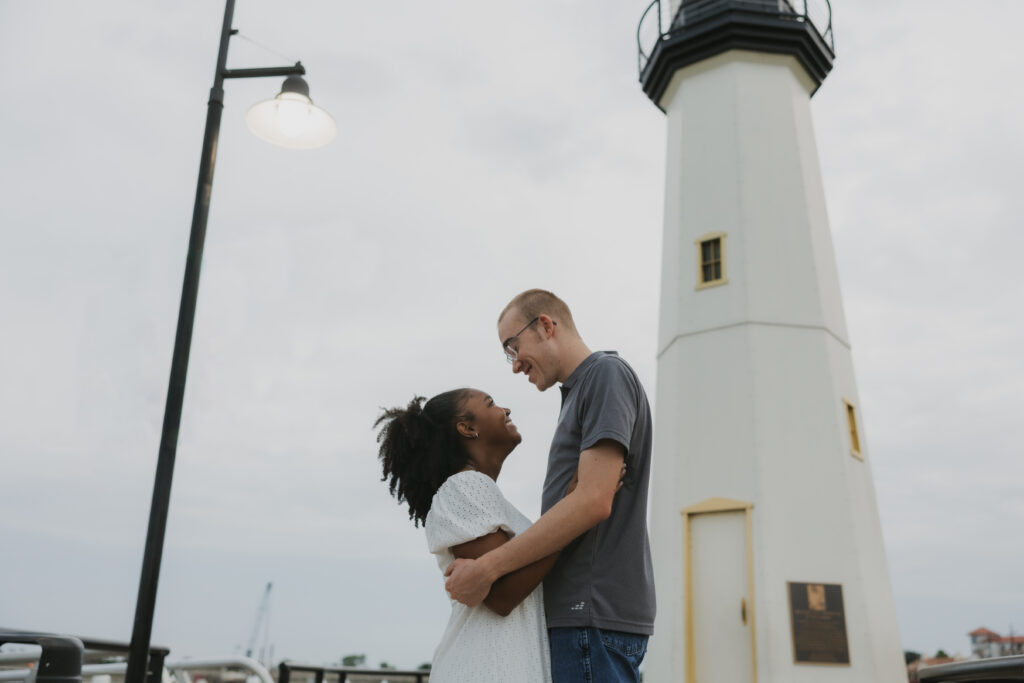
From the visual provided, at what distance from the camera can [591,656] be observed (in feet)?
6.40

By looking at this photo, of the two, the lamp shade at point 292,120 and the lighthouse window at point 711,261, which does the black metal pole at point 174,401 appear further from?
the lighthouse window at point 711,261

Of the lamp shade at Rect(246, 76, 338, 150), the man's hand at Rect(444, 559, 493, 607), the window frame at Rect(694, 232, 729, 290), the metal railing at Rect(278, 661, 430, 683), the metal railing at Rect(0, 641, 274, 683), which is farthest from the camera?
the window frame at Rect(694, 232, 729, 290)

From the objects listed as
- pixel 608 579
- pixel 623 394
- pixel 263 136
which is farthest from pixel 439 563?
pixel 263 136

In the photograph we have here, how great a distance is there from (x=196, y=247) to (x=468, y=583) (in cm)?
327

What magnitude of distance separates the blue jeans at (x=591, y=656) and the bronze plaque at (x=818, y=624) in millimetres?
7824

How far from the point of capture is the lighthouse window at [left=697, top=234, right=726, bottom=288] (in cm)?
1098

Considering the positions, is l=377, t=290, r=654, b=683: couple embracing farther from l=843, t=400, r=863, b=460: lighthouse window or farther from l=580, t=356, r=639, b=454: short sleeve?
l=843, t=400, r=863, b=460: lighthouse window

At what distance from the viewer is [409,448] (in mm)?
2320

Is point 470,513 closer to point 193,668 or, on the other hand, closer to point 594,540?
point 594,540

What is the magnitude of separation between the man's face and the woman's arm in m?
0.59

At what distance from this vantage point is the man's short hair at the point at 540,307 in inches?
97.6

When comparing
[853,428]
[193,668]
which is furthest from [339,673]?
[853,428]

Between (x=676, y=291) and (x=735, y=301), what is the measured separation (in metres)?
1.00

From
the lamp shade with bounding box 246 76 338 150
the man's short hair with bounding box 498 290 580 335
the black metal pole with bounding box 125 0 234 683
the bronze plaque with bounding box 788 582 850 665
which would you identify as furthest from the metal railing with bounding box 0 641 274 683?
the bronze plaque with bounding box 788 582 850 665
